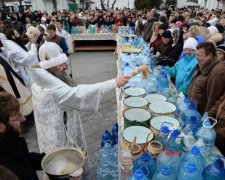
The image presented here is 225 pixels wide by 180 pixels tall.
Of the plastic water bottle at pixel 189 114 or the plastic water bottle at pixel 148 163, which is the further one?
the plastic water bottle at pixel 189 114

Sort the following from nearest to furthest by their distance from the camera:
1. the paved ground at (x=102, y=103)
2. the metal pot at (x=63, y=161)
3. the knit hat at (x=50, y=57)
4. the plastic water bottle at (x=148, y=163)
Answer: the plastic water bottle at (x=148, y=163), the metal pot at (x=63, y=161), the knit hat at (x=50, y=57), the paved ground at (x=102, y=103)

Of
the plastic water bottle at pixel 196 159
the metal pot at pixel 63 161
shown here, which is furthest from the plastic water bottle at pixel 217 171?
the metal pot at pixel 63 161

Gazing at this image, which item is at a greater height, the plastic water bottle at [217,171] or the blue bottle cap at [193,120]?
the blue bottle cap at [193,120]

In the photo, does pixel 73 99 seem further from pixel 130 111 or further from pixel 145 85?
pixel 145 85

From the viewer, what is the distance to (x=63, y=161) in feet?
6.09

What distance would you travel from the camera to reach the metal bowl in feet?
5.74

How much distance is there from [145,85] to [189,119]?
946 mm

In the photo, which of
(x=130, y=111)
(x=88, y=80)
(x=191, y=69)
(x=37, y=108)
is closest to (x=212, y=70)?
(x=191, y=69)

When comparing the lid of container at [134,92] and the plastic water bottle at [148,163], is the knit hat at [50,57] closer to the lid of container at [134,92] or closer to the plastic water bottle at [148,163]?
the lid of container at [134,92]

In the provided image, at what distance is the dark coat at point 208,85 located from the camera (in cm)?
238

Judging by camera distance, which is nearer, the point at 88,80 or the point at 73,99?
the point at 73,99

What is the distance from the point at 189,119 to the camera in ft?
6.40

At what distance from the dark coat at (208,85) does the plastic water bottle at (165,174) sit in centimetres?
139

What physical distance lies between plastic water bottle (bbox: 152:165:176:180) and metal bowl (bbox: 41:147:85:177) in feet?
2.15
